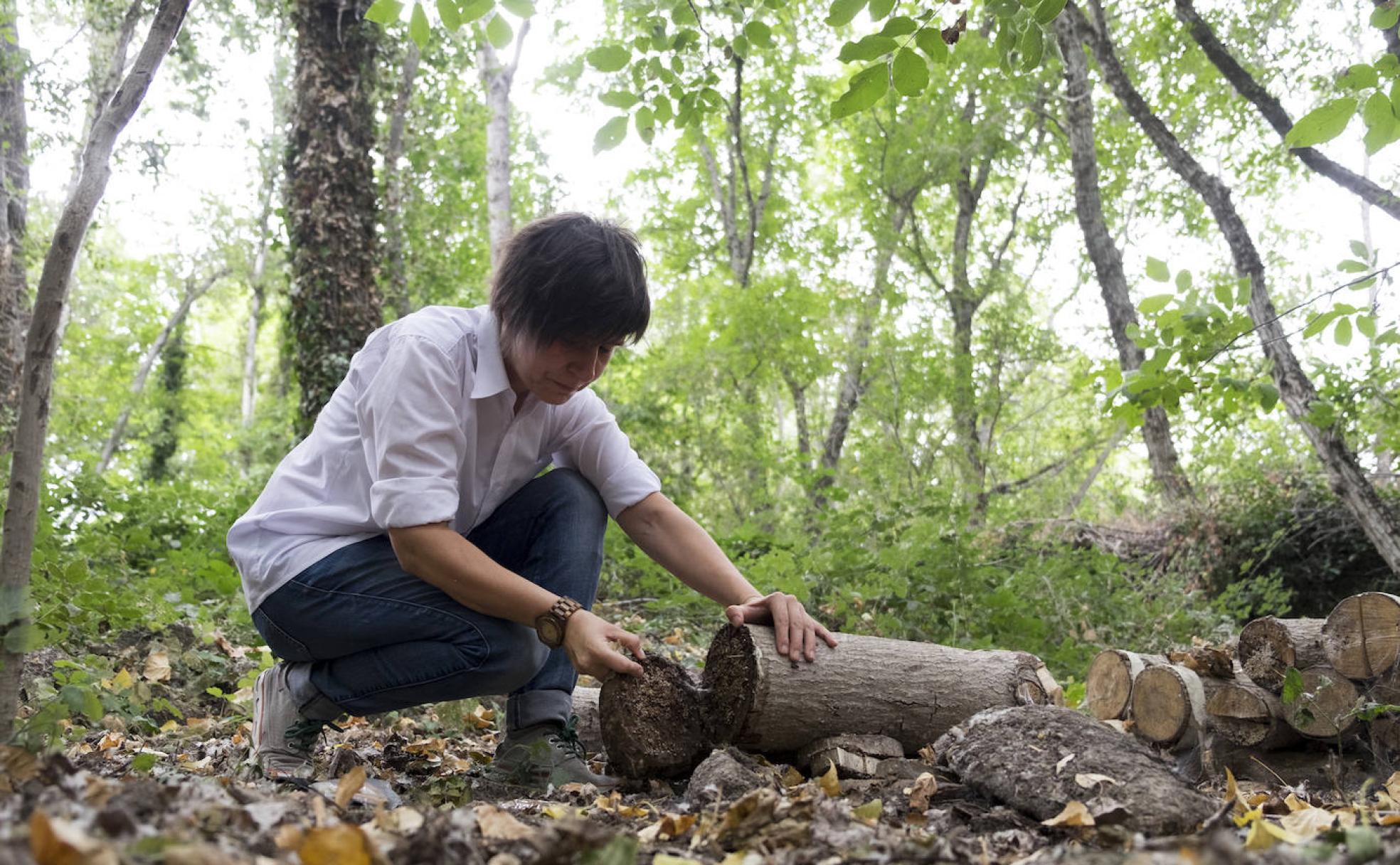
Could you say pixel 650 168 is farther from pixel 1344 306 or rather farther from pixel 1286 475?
pixel 1344 306

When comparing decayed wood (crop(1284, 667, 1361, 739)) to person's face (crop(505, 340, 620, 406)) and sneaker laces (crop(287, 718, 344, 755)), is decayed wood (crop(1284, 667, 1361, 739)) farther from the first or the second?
sneaker laces (crop(287, 718, 344, 755))

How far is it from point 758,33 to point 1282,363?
391 centimetres

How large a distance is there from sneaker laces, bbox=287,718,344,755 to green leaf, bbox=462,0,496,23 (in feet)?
6.66

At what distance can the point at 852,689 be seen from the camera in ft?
8.95

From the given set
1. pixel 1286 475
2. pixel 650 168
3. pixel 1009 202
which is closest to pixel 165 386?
pixel 650 168

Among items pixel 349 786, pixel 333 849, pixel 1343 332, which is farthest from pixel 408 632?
pixel 1343 332

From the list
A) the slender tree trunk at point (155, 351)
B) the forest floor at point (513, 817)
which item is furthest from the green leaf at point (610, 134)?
the slender tree trunk at point (155, 351)

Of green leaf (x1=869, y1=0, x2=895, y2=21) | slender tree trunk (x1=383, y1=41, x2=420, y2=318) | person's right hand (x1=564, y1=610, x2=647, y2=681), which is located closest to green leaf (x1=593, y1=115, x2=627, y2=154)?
green leaf (x1=869, y1=0, x2=895, y2=21)

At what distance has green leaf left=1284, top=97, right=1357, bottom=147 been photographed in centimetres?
252

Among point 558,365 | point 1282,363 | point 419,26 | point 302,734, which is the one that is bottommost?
point 302,734

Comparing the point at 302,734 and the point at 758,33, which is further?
the point at 758,33

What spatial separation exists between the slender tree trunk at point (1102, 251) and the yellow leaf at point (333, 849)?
8.02 metres

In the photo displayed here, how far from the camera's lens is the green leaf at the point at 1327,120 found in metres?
2.52

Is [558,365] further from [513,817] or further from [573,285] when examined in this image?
[513,817]
